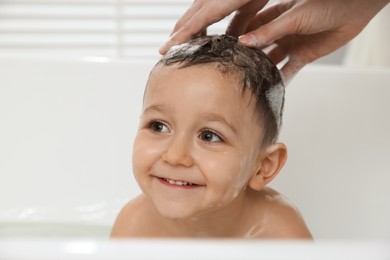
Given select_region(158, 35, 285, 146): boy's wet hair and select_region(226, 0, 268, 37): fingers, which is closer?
select_region(158, 35, 285, 146): boy's wet hair

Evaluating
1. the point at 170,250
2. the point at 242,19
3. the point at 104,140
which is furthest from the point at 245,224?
the point at 104,140

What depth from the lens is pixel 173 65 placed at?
1.07m

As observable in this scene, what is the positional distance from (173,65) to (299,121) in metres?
0.83

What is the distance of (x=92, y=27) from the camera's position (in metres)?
2.58

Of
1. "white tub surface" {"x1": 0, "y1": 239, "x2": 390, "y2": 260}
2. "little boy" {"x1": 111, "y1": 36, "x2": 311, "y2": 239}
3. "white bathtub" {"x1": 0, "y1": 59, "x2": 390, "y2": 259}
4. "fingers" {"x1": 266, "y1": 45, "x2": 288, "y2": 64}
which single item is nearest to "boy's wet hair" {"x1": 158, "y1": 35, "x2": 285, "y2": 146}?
"little boy" {"x1": 111, "y1": 36, "x2": 311, "y2": 239}

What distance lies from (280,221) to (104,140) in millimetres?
812

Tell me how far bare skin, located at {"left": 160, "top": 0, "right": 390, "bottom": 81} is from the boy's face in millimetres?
147

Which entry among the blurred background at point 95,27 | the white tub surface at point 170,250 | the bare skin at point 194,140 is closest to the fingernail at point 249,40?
the bare skin at point 194,140

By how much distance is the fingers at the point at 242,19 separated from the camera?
130 cm

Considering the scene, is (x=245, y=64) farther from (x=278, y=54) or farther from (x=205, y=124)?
(x=278, y=54)

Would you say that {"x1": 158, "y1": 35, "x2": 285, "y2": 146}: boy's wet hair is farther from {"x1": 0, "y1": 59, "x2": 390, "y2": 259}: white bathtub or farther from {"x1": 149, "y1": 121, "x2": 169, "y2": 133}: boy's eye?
{"x1": 0, "y1": 59, "x2": 390, "y2": 259}: white bathtub

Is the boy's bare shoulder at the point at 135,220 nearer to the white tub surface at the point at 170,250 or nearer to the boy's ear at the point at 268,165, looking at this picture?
the boy's ear at the point at 268,165

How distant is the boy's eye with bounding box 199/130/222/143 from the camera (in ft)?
3.43

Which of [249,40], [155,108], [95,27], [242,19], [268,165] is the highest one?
[95,27]
